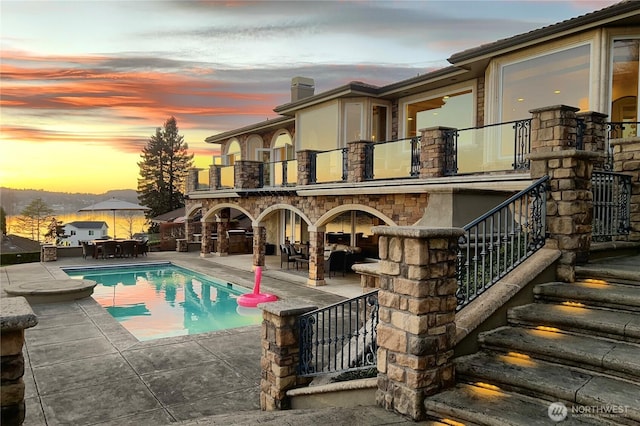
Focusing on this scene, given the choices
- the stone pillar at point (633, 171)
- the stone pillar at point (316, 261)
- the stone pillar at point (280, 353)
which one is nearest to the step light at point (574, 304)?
the stone pillar at point (633, 171)

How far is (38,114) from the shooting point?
674 inches

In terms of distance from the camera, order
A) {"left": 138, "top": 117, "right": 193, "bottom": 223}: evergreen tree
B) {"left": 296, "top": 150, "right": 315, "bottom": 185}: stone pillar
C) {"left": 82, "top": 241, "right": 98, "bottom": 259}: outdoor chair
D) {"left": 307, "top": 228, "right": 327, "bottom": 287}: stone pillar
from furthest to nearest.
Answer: {"left": 138, "top": 117, "right": 193, "bottom": 223}: evergreen tree → {"left": 82, "top": 241, "right": 98, "bottom": 259}: outdoor chair → {"left": 296, "top": 150, "right": 315, "bottom": 185}: stone pillar → {"left": 307, "top": 228, "right": 327, "bottom": 287}: stone pillar

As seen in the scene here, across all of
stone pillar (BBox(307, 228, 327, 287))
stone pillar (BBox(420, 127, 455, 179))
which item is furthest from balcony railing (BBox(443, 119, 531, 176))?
stone pillar (BBox(307, 228, 327, 287))

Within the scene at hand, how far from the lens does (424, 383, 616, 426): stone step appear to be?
128 inches

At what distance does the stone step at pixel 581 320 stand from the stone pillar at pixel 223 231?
19.2 meters

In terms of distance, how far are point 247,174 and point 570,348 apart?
16939 mm

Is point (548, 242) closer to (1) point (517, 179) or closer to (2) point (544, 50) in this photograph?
(1) point (517, 179)

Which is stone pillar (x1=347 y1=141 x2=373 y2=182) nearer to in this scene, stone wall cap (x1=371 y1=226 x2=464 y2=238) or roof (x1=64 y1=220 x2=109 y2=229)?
stone wall cap (x1=371 y1=226 x2=464 y2=238)

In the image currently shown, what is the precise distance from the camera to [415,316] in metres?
3.79

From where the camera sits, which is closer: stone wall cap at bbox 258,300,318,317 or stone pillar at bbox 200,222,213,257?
stone wall cap at bbox 258,300,318,317

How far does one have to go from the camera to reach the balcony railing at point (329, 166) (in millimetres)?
14164

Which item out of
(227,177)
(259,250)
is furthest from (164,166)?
(259,250)

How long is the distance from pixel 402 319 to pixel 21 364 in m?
3.04

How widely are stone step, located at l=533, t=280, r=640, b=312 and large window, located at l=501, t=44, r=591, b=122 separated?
6997 millimetres
